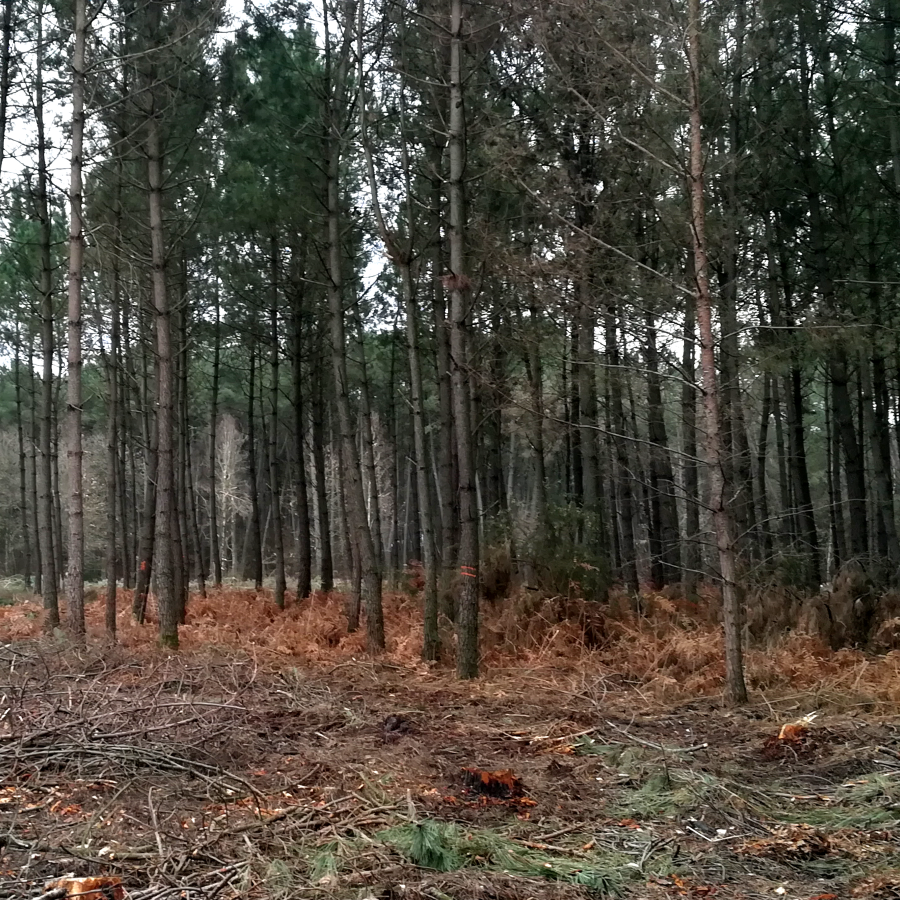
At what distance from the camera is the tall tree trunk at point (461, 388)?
8852mm

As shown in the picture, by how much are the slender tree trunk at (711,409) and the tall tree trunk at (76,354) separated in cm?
702

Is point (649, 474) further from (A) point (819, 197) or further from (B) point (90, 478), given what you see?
(B) point (90, 478)

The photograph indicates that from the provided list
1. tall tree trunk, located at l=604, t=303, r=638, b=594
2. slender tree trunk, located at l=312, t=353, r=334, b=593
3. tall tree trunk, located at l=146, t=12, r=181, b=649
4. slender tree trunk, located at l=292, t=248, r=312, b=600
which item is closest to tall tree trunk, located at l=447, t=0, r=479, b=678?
tall tree trunk, located at l=604, t=303, r=638, b=594

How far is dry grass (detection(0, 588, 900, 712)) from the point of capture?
7973mm

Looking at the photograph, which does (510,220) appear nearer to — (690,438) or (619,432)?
(619,432)

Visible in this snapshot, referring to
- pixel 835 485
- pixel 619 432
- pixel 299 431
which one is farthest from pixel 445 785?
pixel 835 485

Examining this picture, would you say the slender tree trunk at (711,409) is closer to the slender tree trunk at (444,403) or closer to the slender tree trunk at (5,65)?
the slender tree trunk at (444,403)

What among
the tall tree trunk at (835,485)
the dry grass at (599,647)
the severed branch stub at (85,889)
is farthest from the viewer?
the tall tree trunk at (835,485)

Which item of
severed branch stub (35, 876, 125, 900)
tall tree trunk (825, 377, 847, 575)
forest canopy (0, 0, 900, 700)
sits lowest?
severed branch stub (35, 876, 125, 900)

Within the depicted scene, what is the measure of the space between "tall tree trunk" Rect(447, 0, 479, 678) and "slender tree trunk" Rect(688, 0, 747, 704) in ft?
8.72

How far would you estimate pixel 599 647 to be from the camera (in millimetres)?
10188

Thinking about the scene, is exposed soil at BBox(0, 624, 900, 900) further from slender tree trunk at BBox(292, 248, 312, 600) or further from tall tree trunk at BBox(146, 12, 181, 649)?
slender tree trunk at BBox(292, 248, 312, 600)

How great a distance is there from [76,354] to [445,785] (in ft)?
23.7

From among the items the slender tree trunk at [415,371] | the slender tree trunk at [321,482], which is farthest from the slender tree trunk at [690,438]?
the slender tree trunk at [321,482]
